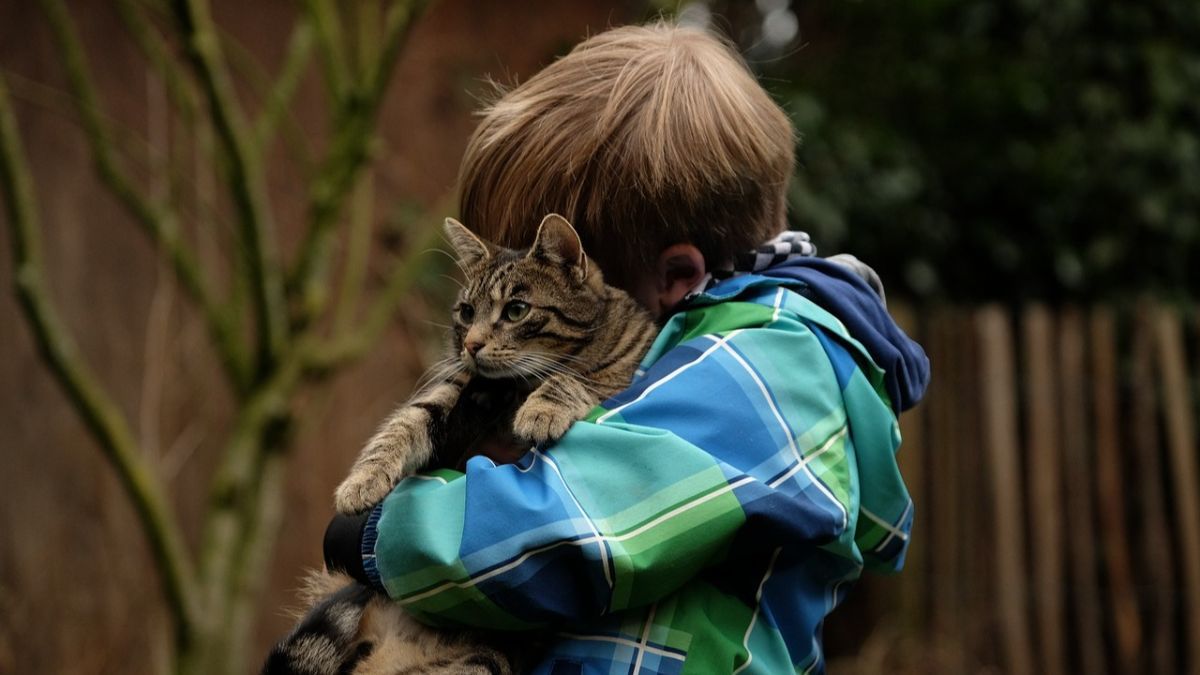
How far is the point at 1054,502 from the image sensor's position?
509 cm

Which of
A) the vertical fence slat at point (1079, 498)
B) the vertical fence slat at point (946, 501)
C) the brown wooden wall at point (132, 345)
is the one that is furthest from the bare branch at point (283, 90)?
the vertical fence slat at point (1079, 498)

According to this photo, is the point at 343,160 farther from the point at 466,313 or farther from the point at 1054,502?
the point at 1054,502

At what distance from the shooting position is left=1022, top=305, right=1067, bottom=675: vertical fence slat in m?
5.08

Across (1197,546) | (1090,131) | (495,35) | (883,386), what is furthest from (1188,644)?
(495,35)

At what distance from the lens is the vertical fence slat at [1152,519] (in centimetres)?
501

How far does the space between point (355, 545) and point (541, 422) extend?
358mm

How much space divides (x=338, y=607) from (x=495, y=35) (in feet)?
17.1

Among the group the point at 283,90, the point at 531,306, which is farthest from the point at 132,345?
the point at 531,306

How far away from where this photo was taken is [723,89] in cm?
203

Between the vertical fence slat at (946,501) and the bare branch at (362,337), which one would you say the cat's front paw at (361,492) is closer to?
the bare branch at (362,337)

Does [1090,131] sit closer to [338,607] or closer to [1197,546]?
[1197,546]

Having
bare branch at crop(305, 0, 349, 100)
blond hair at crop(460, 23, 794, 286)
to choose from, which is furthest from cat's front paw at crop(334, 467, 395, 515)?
bare branch at crop(305, 0, 349, 100)

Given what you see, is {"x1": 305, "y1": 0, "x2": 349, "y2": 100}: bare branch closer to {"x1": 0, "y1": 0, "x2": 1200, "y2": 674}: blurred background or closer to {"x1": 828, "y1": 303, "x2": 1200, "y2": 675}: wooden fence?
{"x1": 0, "y1": 0, "x2": 1200, "y2": 674}: blurred background

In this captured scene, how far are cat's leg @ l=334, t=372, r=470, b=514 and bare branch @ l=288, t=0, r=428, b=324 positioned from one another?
1.76 meters
